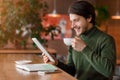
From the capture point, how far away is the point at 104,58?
2141 millimetres

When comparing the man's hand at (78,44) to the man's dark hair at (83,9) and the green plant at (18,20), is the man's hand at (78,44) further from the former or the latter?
the green plant at (18,20)

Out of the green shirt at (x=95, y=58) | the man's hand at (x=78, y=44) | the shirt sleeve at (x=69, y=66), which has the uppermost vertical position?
the man's hand at (x=78, y=44)

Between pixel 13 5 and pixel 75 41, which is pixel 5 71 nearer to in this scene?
pixel 75 41

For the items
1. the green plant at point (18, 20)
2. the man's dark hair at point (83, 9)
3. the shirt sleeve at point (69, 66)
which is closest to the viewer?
the man's dark hair at point (83, 9)

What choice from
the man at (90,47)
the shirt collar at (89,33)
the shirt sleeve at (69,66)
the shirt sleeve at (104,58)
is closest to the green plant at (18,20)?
the shirt sleeve at (69,66)

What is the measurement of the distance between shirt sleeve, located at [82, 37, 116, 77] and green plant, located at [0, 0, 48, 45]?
3697mm

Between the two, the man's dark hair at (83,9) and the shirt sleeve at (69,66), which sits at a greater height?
the man's dark hair at (83,9)

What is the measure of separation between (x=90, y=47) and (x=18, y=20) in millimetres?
3667

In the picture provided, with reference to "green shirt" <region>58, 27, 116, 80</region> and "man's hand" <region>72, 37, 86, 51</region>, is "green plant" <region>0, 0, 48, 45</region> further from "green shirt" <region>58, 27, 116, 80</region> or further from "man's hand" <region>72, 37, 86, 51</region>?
"man's hand" <region>72, 37, 86, 51</region>

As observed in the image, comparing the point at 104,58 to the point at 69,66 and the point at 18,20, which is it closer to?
the point at 69,66

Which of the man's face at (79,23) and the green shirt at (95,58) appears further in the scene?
the man's face at (79,23)

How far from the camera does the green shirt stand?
6.98 feet

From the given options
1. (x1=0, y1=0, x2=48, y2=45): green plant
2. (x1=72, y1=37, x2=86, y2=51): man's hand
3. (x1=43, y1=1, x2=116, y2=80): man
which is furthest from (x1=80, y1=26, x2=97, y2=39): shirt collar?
(x1=0, y1=0, x2=48, y2=45): green plant

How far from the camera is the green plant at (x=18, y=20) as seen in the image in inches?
227
